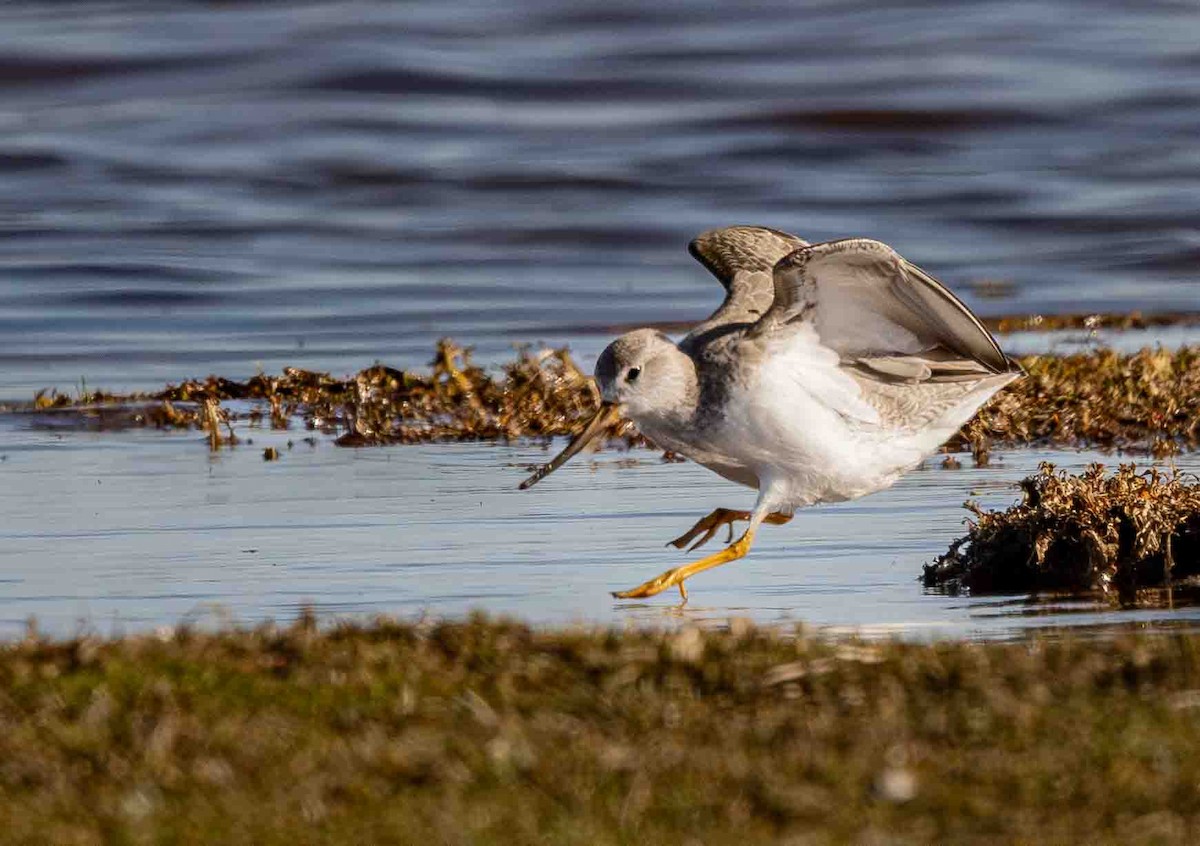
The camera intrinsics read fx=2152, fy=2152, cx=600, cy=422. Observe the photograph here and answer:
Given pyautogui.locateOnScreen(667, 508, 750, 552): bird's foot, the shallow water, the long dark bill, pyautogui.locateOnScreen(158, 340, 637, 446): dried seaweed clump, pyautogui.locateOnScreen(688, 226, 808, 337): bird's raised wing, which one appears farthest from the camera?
pyautogui.locateOnScreen(158, 340, 637, 446): dried seaweed clump

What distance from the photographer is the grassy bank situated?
404cm

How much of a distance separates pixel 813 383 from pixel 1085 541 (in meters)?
1.08

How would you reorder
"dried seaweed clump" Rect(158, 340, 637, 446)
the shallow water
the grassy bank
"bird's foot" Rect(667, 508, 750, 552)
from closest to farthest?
1. the grassy bank
2. the shallow water
3. "bird's foot" Rect(667, 508, 750, 552)
4. "dried seaweed clump" Rect(158, 340, 637, 446)

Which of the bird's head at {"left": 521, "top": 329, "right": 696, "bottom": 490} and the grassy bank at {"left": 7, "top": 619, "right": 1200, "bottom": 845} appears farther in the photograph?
the bird's head at {"left": 521, "top": 329, "right": 696, "bottom": 490}

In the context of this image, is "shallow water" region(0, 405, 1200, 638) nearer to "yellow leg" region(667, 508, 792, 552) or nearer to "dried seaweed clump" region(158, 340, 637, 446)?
"yellow leg" region(667, 508, 792, 552)

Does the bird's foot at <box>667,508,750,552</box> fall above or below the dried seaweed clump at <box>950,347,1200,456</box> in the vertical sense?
below

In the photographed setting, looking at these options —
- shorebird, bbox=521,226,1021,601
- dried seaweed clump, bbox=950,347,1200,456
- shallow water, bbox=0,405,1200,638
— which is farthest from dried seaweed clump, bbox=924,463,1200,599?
dried seaweed clump, bbox=950,347,1200,456

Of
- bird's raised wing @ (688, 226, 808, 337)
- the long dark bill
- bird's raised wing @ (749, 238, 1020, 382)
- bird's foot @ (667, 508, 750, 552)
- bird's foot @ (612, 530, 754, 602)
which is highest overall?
bird's raised wing @ (688, 226, 808, 337)

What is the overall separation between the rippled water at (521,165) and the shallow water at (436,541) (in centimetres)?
394

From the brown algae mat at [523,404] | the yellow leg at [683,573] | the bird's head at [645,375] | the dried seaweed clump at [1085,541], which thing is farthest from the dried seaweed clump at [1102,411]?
the bird's head at [645,375]

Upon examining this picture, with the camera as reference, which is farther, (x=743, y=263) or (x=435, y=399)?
(x=435, y=399)

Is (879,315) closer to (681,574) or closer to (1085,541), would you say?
Answer: (1085,541)

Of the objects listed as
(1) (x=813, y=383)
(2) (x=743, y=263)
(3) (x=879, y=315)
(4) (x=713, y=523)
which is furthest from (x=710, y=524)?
(2) (x=743, y=263)

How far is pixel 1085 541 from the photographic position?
734 centimetres
